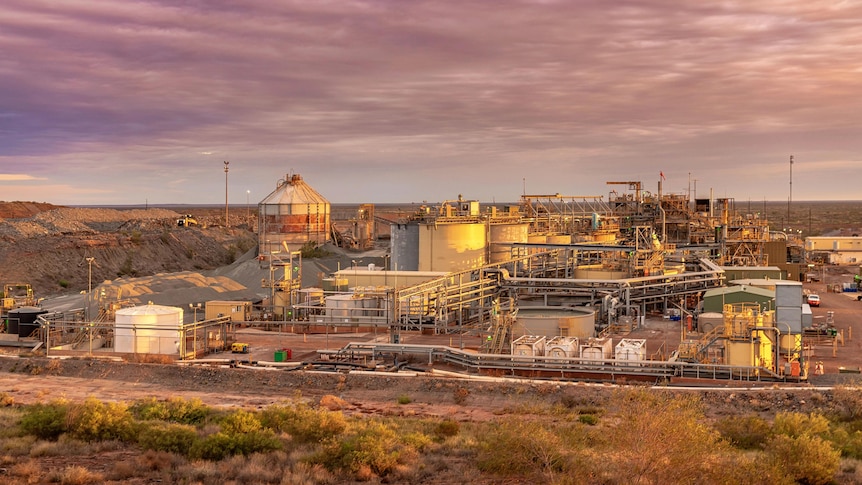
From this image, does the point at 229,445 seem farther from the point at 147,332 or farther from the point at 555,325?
the point at 555,325

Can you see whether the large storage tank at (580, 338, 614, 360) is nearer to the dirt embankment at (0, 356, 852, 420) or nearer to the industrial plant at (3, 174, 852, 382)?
the industrial plant at (3, 174, 852, 382)

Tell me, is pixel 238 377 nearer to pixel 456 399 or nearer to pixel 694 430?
pixel 456 399

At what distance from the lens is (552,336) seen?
37500 mm

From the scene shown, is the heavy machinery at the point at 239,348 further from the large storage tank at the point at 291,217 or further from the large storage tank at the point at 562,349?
the large storage tank at the point at 291,217

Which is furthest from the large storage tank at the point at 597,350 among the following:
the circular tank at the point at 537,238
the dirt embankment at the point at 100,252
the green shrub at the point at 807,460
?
the dirt embankment at the point at 100,252

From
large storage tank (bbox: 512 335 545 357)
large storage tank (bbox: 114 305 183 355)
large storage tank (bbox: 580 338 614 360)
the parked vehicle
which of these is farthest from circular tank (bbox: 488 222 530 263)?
large storage tank (bbox: 114 305 183 355)

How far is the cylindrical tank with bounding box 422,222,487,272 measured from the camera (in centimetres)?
5734

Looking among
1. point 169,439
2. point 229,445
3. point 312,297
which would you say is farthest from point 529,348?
point 312,297

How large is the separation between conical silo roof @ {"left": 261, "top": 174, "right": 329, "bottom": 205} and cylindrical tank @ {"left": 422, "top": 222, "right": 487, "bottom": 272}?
92.3 feet

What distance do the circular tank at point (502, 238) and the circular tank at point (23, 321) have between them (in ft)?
95.7

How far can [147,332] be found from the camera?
38438 mm

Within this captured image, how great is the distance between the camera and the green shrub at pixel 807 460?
19.4 m

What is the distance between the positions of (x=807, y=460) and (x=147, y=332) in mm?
→ 28469

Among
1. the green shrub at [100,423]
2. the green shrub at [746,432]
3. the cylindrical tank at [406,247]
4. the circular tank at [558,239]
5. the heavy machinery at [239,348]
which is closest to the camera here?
the green shrub at [746,432]
